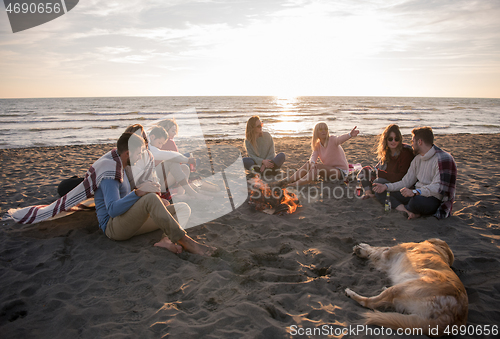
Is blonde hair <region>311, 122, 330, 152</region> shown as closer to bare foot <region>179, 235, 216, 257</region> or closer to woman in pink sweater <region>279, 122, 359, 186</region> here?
woman in pink sweater <region>279, 122, 359, 186</region>

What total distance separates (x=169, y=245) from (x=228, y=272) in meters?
0.94

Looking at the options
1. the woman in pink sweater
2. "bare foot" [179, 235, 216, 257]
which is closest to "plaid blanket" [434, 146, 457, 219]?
the woman in pink sweater

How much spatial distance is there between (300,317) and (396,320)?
2.60 ft

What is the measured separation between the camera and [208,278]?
2.96 meters

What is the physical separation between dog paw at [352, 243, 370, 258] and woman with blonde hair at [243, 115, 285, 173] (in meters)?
3.43

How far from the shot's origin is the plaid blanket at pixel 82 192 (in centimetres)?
332

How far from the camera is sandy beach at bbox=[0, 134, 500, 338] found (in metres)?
2.36

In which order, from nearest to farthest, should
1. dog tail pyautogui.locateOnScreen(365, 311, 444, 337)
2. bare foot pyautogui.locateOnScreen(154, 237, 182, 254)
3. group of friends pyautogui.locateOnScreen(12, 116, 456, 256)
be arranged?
dog tail pyautogui.locateOnScreen(365, 311, 444, 337) < group of friends pyautogui.locateOnScreen(12, 116, 456, 256) < bare foot pyautogui.locateOnScreen(154, 237, 182, 254)

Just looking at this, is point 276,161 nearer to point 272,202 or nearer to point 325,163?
point 325,163

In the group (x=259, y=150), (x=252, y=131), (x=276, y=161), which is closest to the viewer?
(x=252, y=131)

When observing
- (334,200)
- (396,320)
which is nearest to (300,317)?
(396,320)

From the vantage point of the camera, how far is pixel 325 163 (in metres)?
6.27

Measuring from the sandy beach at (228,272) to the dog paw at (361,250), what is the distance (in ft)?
0.24

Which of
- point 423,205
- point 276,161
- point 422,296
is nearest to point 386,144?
point 423,205
